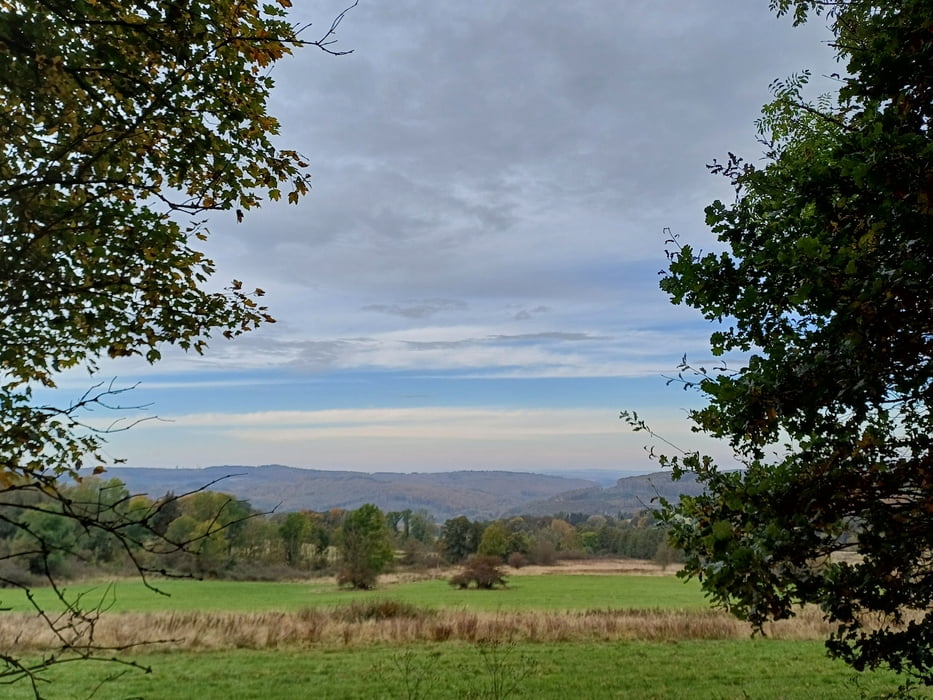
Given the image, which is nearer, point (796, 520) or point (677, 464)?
point (796, 520)

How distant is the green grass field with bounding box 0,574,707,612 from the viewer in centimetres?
2866

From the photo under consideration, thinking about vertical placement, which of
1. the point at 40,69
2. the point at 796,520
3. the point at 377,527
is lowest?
the point at 377,527

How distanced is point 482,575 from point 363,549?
9.95 meters

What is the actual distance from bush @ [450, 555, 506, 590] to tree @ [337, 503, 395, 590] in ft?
21.9

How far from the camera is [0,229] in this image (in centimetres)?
248

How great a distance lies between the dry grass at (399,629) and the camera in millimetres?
15352

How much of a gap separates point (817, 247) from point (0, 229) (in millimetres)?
3702

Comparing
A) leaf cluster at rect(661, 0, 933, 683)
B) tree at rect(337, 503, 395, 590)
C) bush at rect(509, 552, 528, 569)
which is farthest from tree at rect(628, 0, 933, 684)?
bush at rect(509, 552, 528, 569)

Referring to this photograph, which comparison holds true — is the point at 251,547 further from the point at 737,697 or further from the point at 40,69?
the point at 40,69

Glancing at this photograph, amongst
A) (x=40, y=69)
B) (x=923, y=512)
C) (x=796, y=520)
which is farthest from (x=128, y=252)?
(x=923, y=512)

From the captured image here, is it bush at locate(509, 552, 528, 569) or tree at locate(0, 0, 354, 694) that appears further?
bush at locate(509, 552, 528, 569)

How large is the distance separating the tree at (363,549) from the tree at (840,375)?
139ft

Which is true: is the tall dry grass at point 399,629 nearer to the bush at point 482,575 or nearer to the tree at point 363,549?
the bush at point 482,575

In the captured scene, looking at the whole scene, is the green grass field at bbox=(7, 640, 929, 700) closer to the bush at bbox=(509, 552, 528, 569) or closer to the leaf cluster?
the leaf cluster
